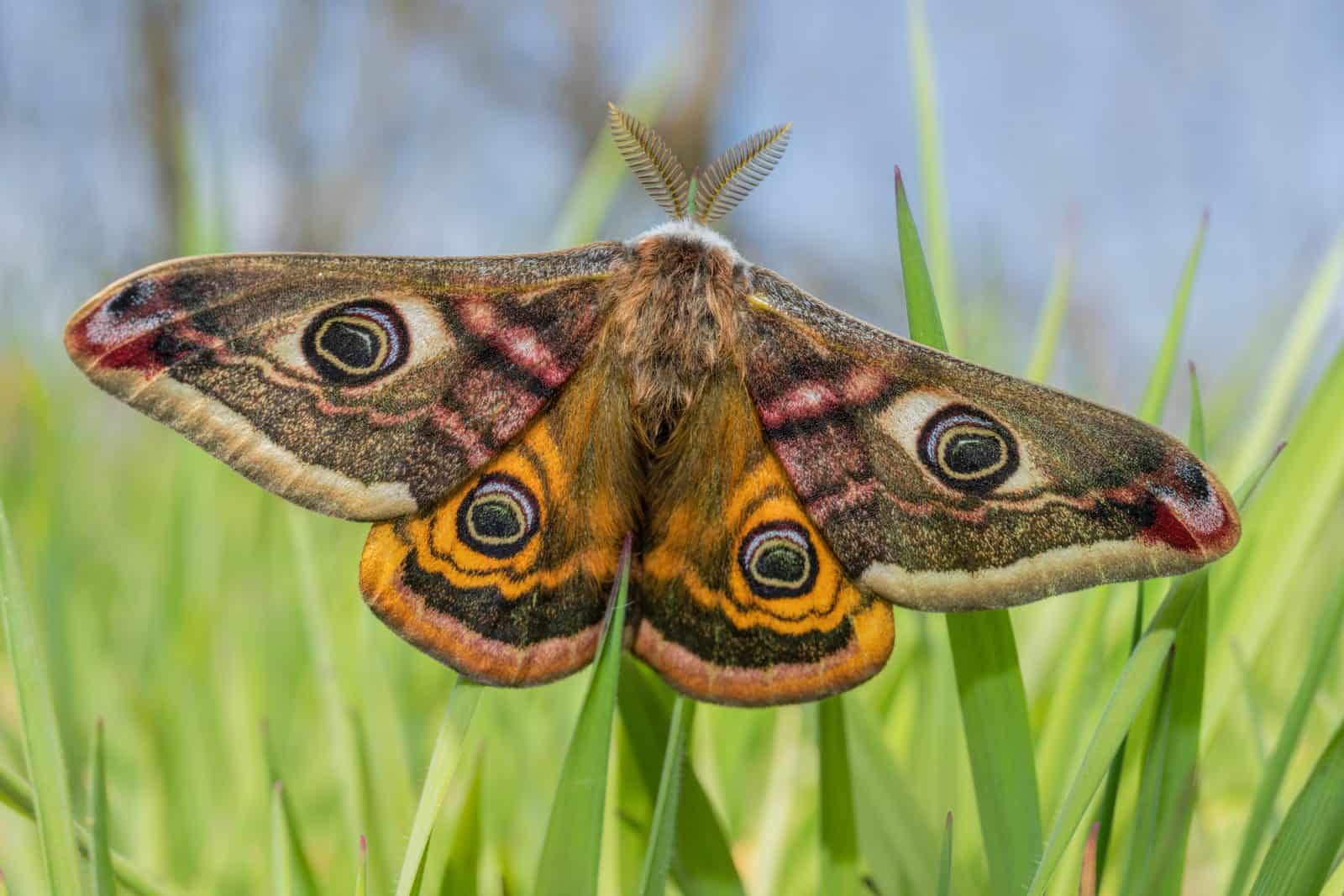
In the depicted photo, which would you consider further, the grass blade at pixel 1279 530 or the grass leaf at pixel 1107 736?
the grass blade at pixel 1279 530

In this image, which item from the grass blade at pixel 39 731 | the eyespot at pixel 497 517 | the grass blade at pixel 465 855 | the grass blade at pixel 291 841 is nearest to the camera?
the grass blade at pixel 39 731

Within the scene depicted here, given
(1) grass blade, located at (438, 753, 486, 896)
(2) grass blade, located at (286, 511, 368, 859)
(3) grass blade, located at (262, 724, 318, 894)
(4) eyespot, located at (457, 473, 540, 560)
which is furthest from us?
(2) grass blade, located at (286, 511, 368, 859)

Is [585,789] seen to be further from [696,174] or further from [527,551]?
[696,174]

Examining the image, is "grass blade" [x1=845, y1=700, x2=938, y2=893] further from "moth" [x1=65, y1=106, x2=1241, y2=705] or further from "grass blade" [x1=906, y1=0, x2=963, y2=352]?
"grass blade" [x1=906, y1=0, x2=963, y2=352]

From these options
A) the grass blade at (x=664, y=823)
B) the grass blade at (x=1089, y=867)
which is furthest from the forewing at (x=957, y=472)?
the grass blade at (x=664, y=823)

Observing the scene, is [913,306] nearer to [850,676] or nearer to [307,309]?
[850,676]

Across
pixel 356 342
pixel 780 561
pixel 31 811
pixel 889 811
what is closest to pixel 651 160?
pixel 356 342

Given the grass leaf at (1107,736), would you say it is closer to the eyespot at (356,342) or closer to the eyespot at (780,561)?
the eyespot at (780,561)

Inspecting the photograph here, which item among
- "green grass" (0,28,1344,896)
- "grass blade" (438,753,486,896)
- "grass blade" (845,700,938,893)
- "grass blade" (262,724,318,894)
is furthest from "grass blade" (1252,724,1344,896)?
"grass blade" (262,724,318,894)
